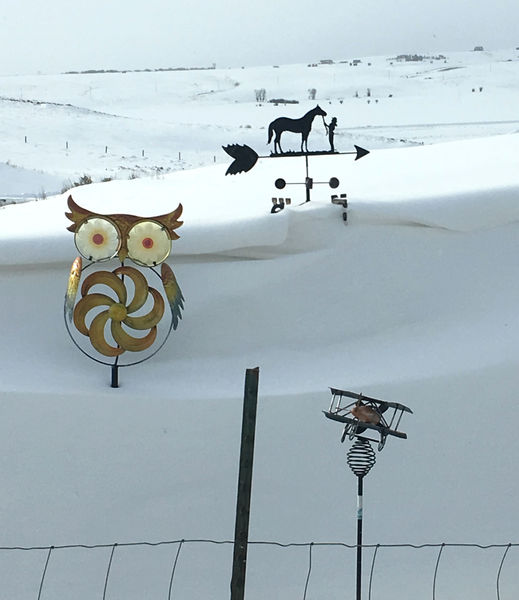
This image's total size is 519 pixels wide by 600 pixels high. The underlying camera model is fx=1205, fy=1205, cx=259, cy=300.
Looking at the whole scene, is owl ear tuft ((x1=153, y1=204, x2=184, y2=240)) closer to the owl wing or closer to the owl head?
the owl head

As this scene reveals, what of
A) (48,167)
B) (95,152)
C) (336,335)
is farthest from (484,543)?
(95,152)

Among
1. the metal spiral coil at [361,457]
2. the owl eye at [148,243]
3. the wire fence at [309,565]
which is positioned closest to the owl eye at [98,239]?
the owl eye at [148,243]

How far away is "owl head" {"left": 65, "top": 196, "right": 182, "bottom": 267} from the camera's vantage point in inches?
335

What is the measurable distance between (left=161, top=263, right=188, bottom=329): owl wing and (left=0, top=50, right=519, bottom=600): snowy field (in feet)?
1.68

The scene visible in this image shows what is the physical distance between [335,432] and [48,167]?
15030 mm

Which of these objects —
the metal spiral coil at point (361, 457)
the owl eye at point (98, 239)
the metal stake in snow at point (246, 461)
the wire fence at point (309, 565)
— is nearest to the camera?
the metal stake in snow at point (246, 461)

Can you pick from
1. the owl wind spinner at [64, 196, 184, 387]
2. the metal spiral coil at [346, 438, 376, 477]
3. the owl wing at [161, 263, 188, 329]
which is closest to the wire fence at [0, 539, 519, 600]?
the owl wind spinner at [64, 196, 184, 387]

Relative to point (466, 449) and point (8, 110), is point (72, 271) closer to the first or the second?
point (466, 449)

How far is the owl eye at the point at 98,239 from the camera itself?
8492mm

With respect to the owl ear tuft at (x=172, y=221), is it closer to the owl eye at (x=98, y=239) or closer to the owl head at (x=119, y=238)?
the owl head at (x=119, y=238)

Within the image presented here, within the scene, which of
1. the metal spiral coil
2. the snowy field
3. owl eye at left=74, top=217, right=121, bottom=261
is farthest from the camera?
owl eye at left=74, top=217, right=121, bottom=261

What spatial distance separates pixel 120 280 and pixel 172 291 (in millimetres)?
381

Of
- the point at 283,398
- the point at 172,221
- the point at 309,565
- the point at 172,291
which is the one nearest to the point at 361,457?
the point at 309,565

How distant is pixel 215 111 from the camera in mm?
37969
